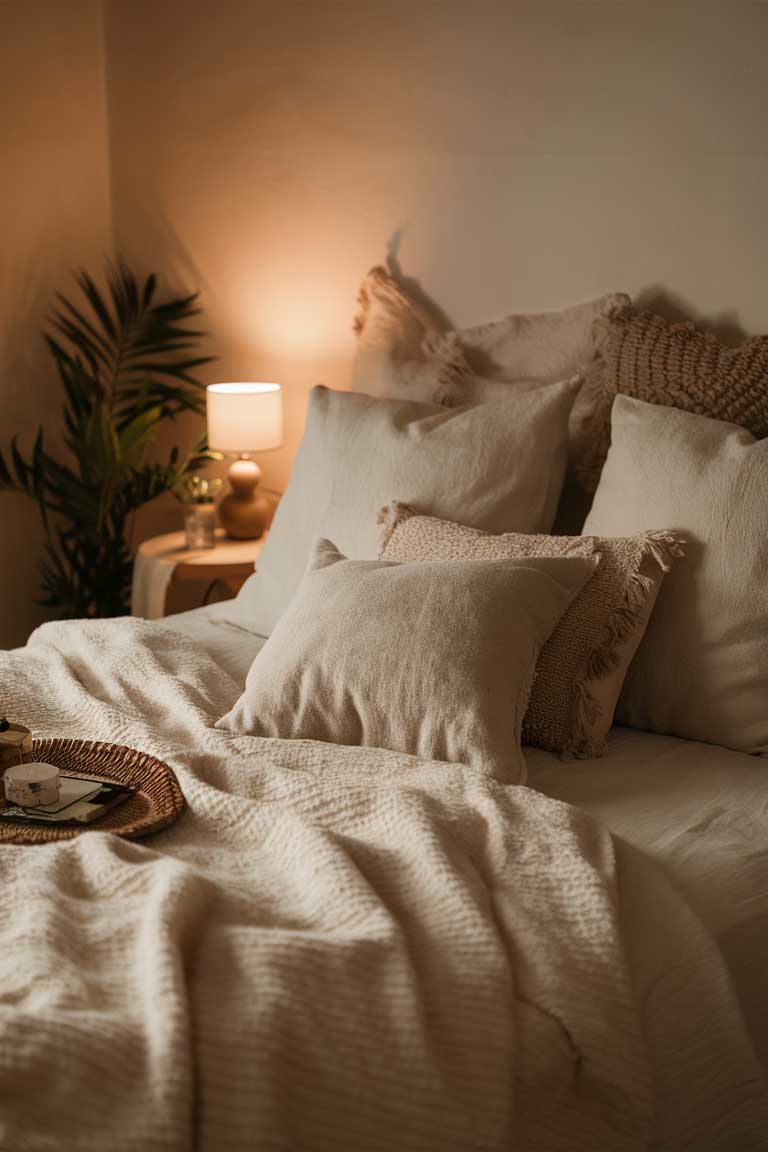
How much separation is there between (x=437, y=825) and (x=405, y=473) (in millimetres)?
1037

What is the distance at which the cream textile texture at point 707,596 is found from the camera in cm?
188

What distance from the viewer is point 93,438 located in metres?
3.26

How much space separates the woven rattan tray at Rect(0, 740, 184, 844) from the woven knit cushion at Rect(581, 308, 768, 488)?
3.69 feet

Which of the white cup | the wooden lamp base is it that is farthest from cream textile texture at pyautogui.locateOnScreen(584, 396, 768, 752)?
the wooden lamp base

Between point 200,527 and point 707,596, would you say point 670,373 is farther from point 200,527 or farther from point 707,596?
point 200,527

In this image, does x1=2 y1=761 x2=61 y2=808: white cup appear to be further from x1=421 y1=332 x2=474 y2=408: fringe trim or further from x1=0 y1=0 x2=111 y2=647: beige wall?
x1=0 y1=0 x2=111 y2=647: beige wall

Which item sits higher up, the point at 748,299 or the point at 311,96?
the point at 311,96

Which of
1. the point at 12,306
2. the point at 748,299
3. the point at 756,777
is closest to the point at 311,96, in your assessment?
the point at 12,306

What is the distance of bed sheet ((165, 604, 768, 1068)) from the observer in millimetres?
1430

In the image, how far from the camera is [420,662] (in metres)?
1.71

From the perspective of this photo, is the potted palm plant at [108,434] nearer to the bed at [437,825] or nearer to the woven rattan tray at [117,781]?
the bed at [437,825]

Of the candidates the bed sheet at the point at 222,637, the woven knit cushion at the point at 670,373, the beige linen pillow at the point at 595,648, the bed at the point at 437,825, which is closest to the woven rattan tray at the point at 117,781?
the bed at the point at 437,825

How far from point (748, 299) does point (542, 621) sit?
3.15 ft

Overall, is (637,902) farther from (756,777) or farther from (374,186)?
(374,186)
